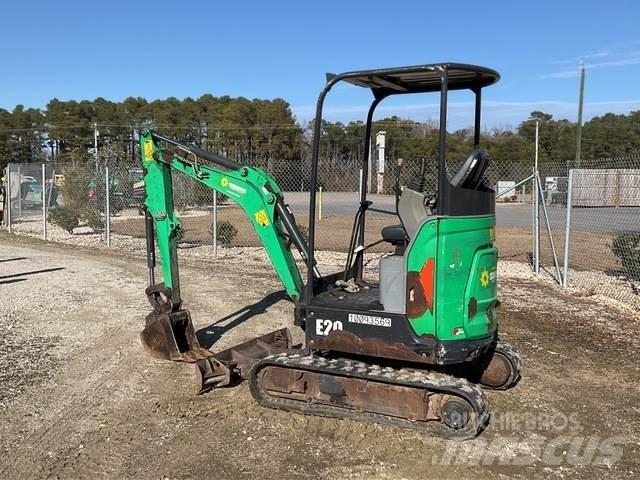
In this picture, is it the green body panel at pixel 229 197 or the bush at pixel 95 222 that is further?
the bush at pixel 95 222

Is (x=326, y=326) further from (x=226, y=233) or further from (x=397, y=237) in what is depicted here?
(x=226, y=233)

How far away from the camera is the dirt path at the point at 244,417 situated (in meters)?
4.24

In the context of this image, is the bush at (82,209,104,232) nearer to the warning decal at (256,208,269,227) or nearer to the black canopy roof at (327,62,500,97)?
the warning decal at (256,208,269,227)

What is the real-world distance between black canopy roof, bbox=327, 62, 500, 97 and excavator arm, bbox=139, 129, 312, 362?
1.30 m

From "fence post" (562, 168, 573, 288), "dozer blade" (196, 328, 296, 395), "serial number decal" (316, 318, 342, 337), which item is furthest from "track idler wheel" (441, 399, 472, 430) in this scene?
"fence post" (562, 168, 573, 288)

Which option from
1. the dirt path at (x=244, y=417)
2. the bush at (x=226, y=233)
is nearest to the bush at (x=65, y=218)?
the bush at (x=226, y=233)

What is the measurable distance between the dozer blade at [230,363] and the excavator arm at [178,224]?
23.0 inches

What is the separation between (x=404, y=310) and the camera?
15.1 ft

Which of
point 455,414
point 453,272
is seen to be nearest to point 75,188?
point 453,272

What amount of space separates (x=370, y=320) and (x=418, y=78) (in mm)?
2170

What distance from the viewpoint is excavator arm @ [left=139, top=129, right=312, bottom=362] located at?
5.75 metres

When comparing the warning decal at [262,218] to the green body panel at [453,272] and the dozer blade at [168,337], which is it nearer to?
the dozer blade at [168,337]

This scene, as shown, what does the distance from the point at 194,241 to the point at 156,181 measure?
10476 millimetres
